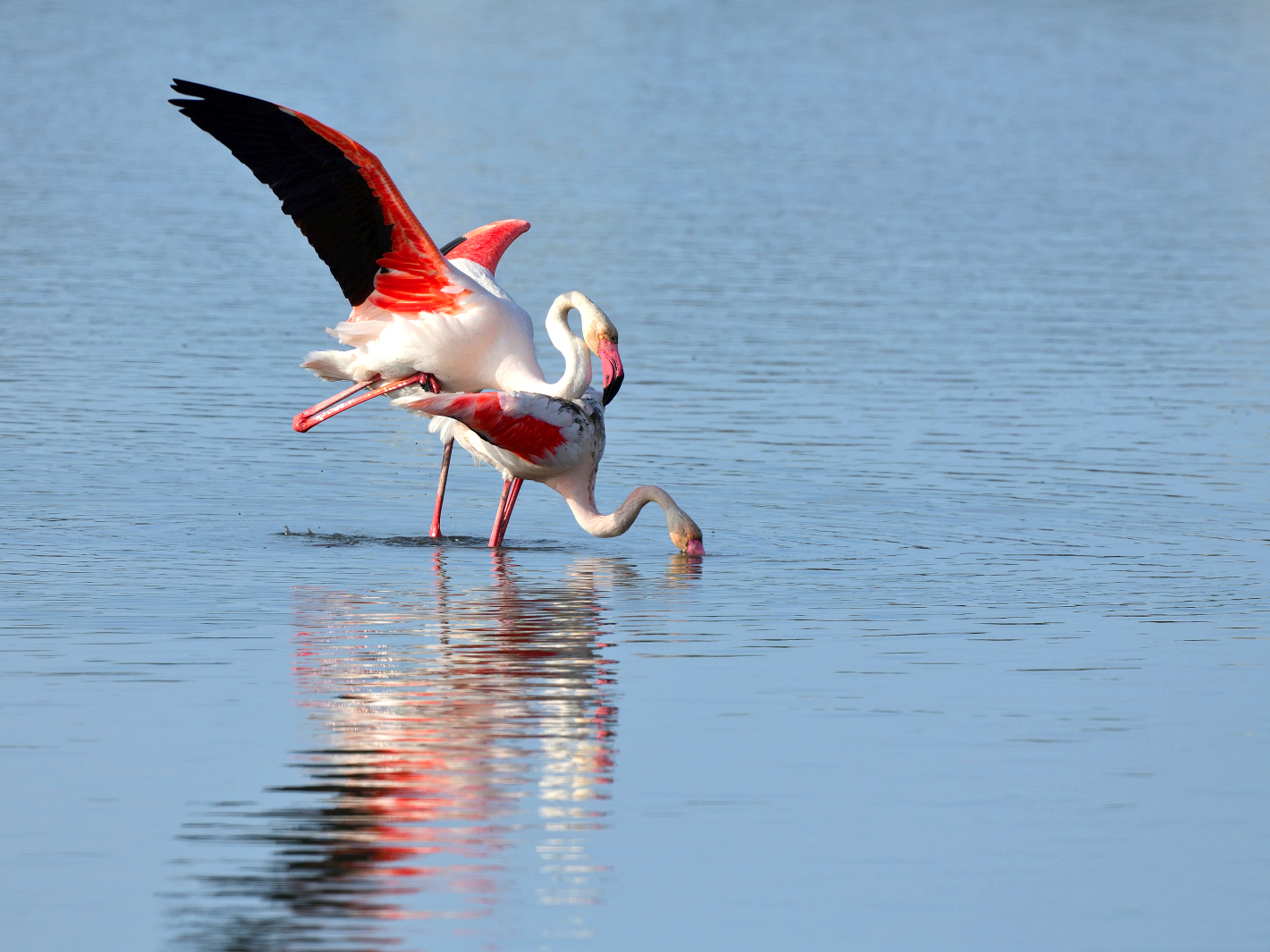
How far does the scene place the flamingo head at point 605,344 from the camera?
11.7 m

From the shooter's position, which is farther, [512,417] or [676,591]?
[512,417]

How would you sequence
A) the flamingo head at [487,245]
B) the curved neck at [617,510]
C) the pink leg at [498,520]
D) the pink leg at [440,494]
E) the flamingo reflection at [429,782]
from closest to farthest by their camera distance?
the flamingo reflection at [429,782] → the curved neck at [617,510] → the pink leg at [498,520] → the pink leg at [440,494] → the flamingo head at [487,245]

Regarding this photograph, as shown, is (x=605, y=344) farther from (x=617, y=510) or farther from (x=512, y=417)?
(x=617, y=510)

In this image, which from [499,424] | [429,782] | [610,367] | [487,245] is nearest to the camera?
[429,782]

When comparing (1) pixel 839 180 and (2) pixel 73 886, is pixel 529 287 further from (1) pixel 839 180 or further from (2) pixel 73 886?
(2) pixel 73 886

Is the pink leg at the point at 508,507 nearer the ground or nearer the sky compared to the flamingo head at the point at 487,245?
nearer the ground

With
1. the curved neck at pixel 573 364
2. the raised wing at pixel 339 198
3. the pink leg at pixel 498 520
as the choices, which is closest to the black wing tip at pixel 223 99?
the raised wing at pixel 339 198

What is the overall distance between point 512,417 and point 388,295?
1010 millimetres

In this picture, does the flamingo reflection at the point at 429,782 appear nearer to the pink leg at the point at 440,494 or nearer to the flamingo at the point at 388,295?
the pink leg at the point at 440,494

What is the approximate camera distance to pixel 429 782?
6.97m

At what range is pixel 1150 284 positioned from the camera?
20453 millimetres

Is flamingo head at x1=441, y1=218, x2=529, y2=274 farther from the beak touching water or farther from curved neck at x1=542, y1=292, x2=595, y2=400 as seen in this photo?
the beak touching water

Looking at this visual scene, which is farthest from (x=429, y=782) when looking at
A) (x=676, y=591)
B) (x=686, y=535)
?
(x=686, y=535)

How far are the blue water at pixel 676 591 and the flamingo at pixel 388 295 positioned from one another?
0.87 meters
